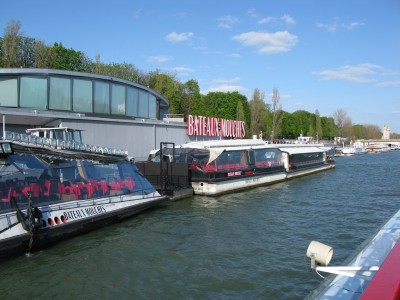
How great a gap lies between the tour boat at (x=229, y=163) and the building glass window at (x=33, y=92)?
311 inches

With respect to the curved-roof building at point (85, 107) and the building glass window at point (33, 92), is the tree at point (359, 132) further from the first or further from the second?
the building glass window at point (33, 92)

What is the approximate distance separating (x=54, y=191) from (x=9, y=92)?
528 inches

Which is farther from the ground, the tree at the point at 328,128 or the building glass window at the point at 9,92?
the tree at the point at 328,128

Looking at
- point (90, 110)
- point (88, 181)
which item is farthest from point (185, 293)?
point (90, 110)

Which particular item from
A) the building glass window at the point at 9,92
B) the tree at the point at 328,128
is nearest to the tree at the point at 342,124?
the tree at the point at 328,128

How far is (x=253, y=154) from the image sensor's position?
2886cm

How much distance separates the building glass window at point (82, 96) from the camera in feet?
85.6

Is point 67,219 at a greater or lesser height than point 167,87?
lesser

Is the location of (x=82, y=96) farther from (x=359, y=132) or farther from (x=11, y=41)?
(x=359, y=132)

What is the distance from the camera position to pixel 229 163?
1027 inches

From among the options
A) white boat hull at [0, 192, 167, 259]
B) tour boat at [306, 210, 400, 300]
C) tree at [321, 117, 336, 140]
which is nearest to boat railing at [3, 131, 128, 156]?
white boat hull at [0, 192, 167, 259]

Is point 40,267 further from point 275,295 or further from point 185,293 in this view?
point 275,295

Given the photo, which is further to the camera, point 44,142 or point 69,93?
point 69,93

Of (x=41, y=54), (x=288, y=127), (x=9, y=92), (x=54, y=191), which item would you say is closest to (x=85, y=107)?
(x=9, y=92)
